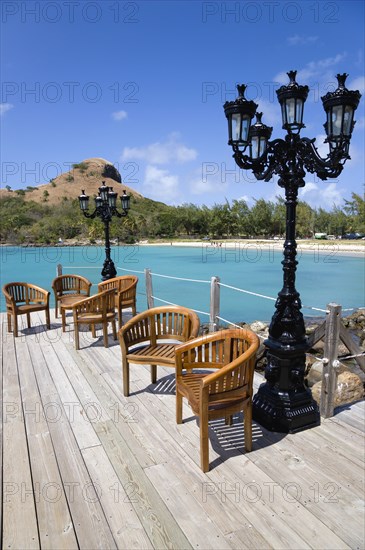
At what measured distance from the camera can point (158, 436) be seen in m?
2.72

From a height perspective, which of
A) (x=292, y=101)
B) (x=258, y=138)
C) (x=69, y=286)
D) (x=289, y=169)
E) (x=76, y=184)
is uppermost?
(x=76, y=184)

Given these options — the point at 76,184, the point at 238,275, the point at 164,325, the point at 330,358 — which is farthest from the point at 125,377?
the point at 76,184

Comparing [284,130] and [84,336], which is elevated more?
[284,130]

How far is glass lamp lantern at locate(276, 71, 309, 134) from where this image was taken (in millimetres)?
2719

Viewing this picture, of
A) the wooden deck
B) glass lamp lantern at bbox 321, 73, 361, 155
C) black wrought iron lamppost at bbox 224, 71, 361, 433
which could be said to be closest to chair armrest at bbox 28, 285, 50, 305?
the wooden deck

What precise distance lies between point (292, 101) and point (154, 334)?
2.36 meters

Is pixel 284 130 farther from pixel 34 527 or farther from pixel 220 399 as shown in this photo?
pixel 34 527

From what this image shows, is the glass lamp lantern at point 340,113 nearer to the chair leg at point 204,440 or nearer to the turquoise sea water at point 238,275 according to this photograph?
the chair leg at point 204,440

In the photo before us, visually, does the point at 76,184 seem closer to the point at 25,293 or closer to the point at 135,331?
the point at 25,293

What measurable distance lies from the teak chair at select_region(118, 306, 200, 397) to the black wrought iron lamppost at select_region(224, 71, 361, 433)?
0.85 metres

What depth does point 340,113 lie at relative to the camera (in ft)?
8.71

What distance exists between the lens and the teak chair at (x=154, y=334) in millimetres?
3316

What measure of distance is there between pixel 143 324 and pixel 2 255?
4935cm

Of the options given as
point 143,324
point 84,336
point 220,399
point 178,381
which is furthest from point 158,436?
point 84,336
